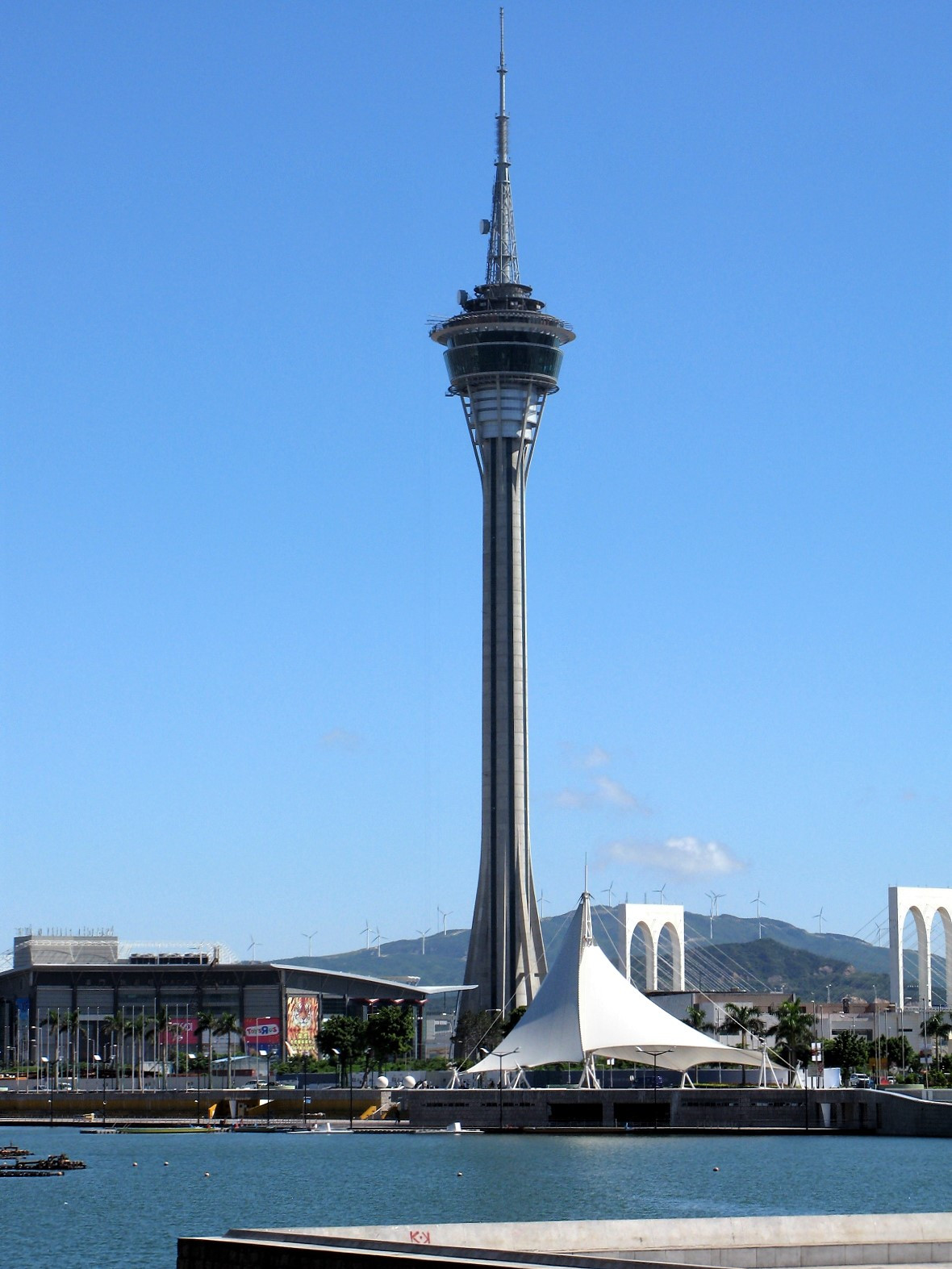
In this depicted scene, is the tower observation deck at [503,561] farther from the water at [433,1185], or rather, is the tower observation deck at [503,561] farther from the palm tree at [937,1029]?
the water at [433,1185]

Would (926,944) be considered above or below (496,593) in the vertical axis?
below

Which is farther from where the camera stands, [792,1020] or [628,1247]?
[792,1020]

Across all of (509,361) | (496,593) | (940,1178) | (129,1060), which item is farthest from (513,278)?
(940,1178)

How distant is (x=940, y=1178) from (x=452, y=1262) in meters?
55.4

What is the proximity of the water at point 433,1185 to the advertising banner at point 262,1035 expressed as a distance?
83.6 metres

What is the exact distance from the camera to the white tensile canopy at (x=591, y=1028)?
12162 cm

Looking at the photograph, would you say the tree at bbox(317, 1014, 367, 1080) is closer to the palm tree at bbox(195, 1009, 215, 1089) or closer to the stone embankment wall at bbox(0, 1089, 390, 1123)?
the palm tree at bbox(195, 1009, 215, 1089)

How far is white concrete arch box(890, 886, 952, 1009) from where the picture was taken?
169250 mm

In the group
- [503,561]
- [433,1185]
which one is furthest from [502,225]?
[433,1185]

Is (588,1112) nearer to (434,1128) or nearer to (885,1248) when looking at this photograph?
(434,1128)

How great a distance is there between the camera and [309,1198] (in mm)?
71812

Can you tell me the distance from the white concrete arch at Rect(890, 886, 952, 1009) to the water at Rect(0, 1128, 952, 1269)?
2411 inches

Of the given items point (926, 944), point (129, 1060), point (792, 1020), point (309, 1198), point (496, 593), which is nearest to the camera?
point (309, 1198)

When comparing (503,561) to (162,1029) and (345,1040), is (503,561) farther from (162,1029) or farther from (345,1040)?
(162,1029)
